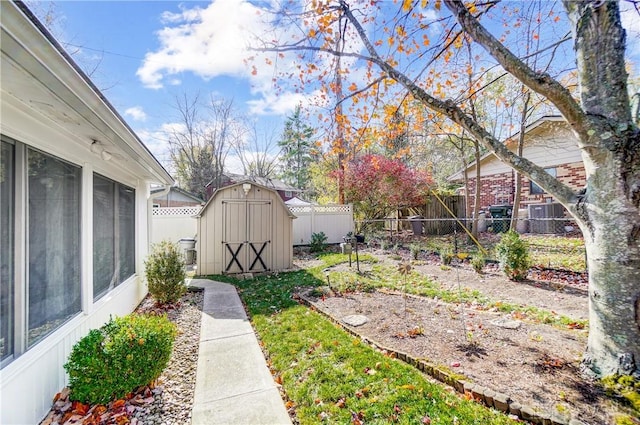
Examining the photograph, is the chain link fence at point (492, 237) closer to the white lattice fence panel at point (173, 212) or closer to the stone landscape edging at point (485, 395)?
the stone landscape edging at point (485, 395)

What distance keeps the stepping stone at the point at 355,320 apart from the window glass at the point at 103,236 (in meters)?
3.20

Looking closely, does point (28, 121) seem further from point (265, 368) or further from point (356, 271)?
point (356, 271)

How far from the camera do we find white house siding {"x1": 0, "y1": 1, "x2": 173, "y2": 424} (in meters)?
1.35

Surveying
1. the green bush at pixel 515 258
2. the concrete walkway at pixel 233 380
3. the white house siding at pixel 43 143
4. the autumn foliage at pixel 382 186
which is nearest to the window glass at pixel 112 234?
the white house siding at pixel 43 143

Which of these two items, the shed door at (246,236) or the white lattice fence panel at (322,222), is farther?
the white lattice fence panel at (322,222)

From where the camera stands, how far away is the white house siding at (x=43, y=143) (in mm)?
1350

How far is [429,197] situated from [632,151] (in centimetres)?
1145

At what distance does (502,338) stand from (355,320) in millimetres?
1786

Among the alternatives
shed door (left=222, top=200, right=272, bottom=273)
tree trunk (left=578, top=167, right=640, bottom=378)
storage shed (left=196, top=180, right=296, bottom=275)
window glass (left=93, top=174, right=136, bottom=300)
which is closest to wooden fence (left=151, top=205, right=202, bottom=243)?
storage shed (left=196, top=180, right=296, bottom=275)

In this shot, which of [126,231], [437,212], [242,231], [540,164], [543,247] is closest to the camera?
[126,231]

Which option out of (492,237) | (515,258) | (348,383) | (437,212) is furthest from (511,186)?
(348,383)

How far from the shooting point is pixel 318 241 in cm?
1166

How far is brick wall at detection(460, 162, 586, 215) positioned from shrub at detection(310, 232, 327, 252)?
275 inches

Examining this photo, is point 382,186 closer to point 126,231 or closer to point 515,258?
point 515,258
